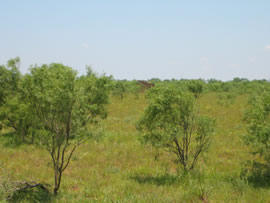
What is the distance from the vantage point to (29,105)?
8.11 m

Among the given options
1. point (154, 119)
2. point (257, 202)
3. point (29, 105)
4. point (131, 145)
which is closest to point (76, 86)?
point (29, 105)

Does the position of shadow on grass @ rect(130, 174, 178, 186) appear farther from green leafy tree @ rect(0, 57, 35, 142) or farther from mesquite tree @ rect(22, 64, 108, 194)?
green leafy tree @ rect(0, 57, 35, 142)

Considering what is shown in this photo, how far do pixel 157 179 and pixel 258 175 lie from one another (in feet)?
13.1

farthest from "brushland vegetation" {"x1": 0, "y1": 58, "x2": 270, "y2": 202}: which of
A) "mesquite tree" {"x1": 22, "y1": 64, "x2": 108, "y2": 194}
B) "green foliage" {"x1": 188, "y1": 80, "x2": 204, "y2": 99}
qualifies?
"green foliage" {"x1": 188, "y1": 80, "x2": 204, "y2": 99}

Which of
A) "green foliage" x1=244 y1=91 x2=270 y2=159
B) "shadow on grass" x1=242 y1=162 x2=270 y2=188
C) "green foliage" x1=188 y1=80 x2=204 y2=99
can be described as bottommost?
"shadow on grass" x1=242 y1=162 x2=270 y2=188

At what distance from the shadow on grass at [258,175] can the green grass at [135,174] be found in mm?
337

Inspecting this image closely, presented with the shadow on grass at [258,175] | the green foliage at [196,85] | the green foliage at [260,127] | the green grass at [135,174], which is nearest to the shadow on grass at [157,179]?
the green grass at [135,174]

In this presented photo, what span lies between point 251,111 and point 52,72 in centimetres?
736

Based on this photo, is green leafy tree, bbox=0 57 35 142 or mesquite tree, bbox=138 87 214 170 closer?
mesquite tree, bbox=138 87 214 170

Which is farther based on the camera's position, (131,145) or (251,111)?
(131,145)

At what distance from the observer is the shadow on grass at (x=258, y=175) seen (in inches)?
347

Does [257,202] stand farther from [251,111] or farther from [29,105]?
[29,105]

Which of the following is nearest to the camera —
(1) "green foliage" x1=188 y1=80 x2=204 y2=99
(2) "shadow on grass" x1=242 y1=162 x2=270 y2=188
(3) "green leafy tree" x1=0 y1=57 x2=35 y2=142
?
(2) "shadow on grass" x1=242 y1=162 x2=270 y2=188

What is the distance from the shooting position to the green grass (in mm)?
7613
